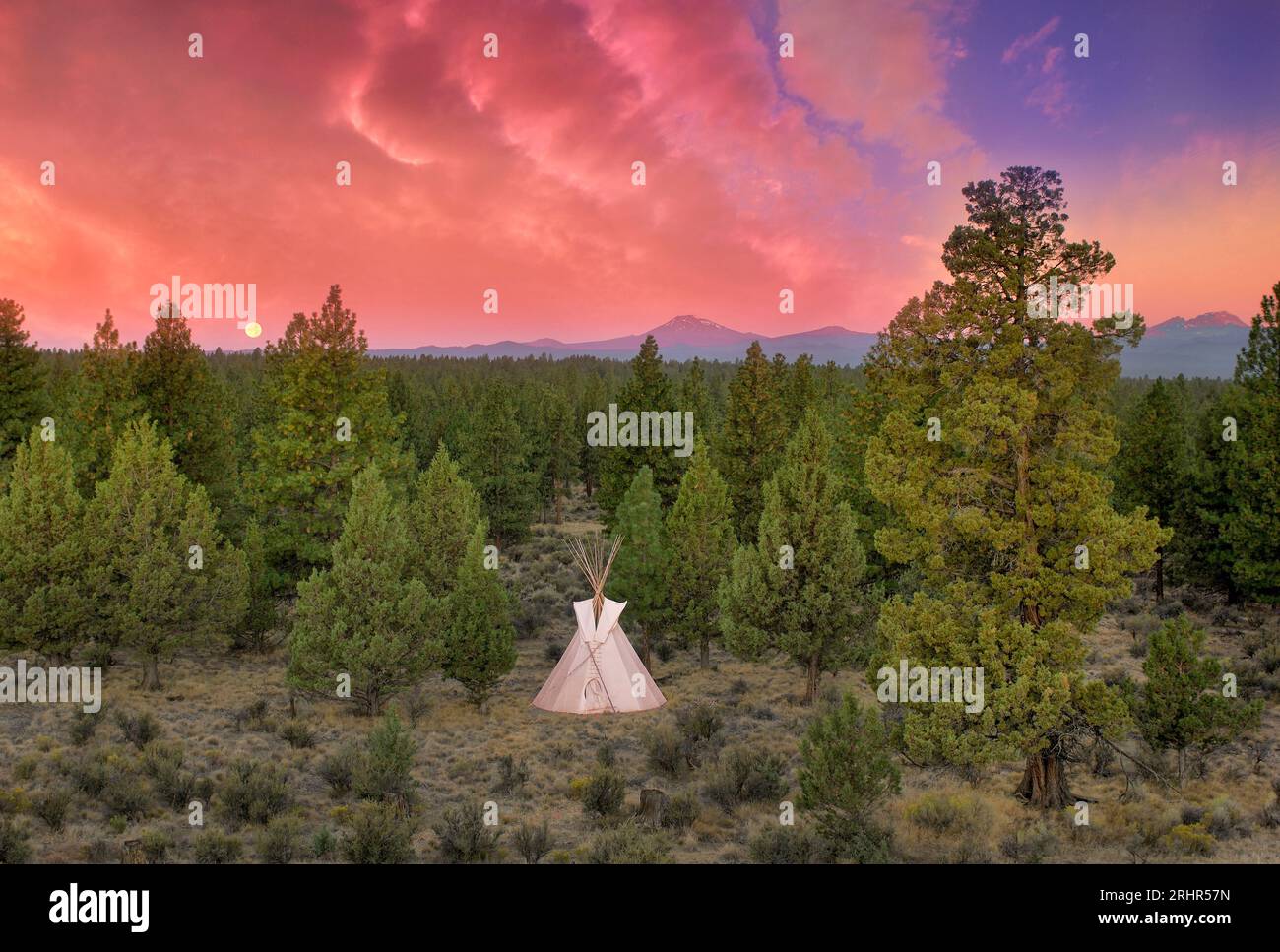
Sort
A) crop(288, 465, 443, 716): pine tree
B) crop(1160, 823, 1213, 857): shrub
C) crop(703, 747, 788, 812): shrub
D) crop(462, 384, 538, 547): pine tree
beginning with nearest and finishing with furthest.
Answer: crop(1160, 823, 1213, 857): shrub → crop(703, 747, 788, 812): shrub → crop(288, 465, 443, 716): pine tree → crop(462, 384, 538, 547): pine tree

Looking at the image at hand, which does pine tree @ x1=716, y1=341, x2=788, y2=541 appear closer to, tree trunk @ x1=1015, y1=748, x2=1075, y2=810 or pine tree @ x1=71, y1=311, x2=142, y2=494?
tree trunk @ x1=1015, y1=748, x2=1075, y2=810

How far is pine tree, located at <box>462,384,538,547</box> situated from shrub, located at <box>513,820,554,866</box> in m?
33.4

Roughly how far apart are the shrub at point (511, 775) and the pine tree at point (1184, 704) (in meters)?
13.7

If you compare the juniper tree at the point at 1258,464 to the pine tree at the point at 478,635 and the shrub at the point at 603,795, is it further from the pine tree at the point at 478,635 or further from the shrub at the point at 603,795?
the pine tree at the point at 478,635

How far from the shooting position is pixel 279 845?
14086 millimetres

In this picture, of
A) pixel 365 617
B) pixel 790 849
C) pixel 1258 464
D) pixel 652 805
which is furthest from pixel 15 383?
pixel 1258 464

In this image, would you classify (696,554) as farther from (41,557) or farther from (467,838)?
(41,557)

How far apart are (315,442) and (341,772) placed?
571 inches

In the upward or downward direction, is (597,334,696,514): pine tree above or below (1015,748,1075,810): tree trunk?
above

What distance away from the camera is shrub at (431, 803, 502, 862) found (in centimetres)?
1413

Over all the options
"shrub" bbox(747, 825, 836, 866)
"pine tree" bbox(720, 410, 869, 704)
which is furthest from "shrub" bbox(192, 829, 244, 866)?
"pine tree" bbox(720, 410, 869, 704)

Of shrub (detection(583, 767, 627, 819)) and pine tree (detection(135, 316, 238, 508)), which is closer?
shrub (detection(583, 767, 627, 819))

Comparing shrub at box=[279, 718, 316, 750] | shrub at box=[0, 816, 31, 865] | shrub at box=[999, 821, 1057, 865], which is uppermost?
shrub at box=[0, 816, 31, 865]
